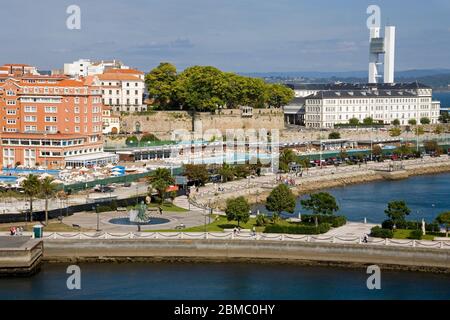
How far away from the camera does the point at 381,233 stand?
25.3 meters

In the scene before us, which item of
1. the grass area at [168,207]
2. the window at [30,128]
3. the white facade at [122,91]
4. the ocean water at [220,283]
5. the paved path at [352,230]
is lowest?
the ocean water at [220,283]

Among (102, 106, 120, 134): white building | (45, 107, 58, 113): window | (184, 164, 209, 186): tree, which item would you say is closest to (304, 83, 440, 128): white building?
(102, 106, 120, 134): white building

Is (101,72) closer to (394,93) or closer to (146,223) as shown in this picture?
(394,93)

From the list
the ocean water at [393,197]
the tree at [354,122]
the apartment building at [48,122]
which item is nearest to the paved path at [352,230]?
the ocean water at [393,197]

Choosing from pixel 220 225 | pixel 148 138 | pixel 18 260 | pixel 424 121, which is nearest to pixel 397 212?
pixel 220 225

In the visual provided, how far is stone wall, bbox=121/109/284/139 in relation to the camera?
5428 cm

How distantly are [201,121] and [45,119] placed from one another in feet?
51.1

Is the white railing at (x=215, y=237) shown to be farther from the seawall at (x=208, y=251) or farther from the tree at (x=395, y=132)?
the tree at (x=395, y=132)

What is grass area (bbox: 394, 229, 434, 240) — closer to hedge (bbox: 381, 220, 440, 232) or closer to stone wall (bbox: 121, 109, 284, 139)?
hedge (bbox: 381, 220, 440, 232)

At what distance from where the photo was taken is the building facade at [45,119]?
41.7 meters

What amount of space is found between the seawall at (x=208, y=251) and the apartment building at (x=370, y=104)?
149 feet

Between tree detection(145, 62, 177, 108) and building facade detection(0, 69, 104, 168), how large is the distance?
475 inches
